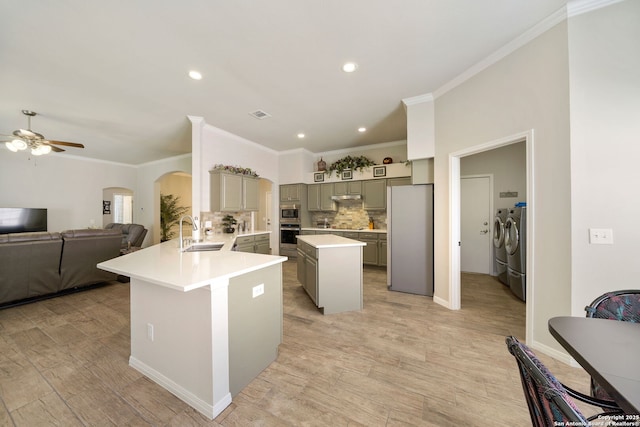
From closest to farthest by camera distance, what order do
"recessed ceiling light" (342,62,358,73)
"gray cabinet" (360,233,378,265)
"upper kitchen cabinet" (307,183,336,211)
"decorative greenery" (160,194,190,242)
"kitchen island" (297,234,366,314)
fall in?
"recessed ceiling light" (342,62,358,73) < "kitchen island" (297,234,366,314) < "gray cabinet" (360,233,378,265) < "upper kitchen cabinet" (307,183,336,211) < "decorative greenery" (160,194,190,242)

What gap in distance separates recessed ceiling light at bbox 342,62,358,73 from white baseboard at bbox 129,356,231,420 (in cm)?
330

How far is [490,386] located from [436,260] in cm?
179

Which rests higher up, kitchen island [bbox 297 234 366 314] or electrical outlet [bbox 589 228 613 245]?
electrical outlet [bbox 589 228 613 245]

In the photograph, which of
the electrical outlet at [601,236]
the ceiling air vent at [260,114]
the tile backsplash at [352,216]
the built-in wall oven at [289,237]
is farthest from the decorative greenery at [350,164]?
the electrical outlet at [601,236]

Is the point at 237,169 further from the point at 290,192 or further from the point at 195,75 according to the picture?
the point at 195,75

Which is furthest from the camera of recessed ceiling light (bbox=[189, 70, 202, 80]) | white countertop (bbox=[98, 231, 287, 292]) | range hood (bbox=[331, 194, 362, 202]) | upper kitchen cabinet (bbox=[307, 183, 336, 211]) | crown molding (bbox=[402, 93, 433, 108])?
upper kitchen cabinet (bbox=[307, 183, 336, 211])

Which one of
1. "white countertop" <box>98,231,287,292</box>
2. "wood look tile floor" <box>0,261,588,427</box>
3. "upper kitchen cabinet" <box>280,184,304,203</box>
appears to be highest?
"upper kitchen cabinet" <box>280,184,304,203</box>

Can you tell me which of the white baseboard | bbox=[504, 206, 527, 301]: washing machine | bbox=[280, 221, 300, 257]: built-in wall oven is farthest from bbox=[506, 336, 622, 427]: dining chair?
bbox=[280, 221, 300, 257]: built-in wall oven

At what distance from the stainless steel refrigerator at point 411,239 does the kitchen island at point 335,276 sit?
37.8 inches

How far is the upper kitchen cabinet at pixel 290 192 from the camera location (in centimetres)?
609

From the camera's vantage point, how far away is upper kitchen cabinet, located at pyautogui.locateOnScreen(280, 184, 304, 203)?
6090mm

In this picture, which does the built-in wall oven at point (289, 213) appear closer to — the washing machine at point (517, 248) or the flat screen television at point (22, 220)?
the washing machine at point (517, 248)

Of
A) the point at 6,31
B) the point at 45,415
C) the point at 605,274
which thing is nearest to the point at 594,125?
the point at 605,274

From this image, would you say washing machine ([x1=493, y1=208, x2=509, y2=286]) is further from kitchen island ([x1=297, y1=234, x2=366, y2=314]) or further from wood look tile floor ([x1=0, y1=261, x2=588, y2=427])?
kitchen island ([x1=297, y1=234, x2=366, y2=314])
